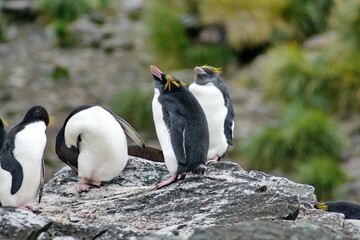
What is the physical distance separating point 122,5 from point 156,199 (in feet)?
50.0

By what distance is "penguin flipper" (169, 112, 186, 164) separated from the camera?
641cm

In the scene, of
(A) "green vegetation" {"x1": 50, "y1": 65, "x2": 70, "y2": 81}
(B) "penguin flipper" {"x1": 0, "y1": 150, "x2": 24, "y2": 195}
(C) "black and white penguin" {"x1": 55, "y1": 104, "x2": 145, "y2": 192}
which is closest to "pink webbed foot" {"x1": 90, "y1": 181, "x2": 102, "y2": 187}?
(C) "black and white penguin" {"x1": 55, "y1": 104, "x2": 145, "y2": 192}

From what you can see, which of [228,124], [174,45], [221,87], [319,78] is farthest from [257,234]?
[174,45]

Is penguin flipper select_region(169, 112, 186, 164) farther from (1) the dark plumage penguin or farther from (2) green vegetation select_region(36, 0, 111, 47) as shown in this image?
(2) green vegetation select_region(36, 0, 111, 47)

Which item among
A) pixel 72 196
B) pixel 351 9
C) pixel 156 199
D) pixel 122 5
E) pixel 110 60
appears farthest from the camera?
pixel 122 5

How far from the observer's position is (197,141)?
6.56 meters

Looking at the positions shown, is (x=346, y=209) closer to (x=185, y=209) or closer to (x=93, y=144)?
(x=185, y=209)

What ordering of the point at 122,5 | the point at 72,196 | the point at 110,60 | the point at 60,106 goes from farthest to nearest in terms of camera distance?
the point at 122,5 → the point at 110,60 → the point at 60,106 → the point at 72,196

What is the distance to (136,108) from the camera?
1595cm

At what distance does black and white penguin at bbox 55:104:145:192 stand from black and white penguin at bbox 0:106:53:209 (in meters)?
0.67

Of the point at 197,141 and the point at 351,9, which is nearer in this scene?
the point at 197,141

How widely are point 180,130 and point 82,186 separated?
1.01m

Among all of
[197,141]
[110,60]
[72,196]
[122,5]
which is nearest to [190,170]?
[197,141]

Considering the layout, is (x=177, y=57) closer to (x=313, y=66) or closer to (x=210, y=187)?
(x=313, y=66)
